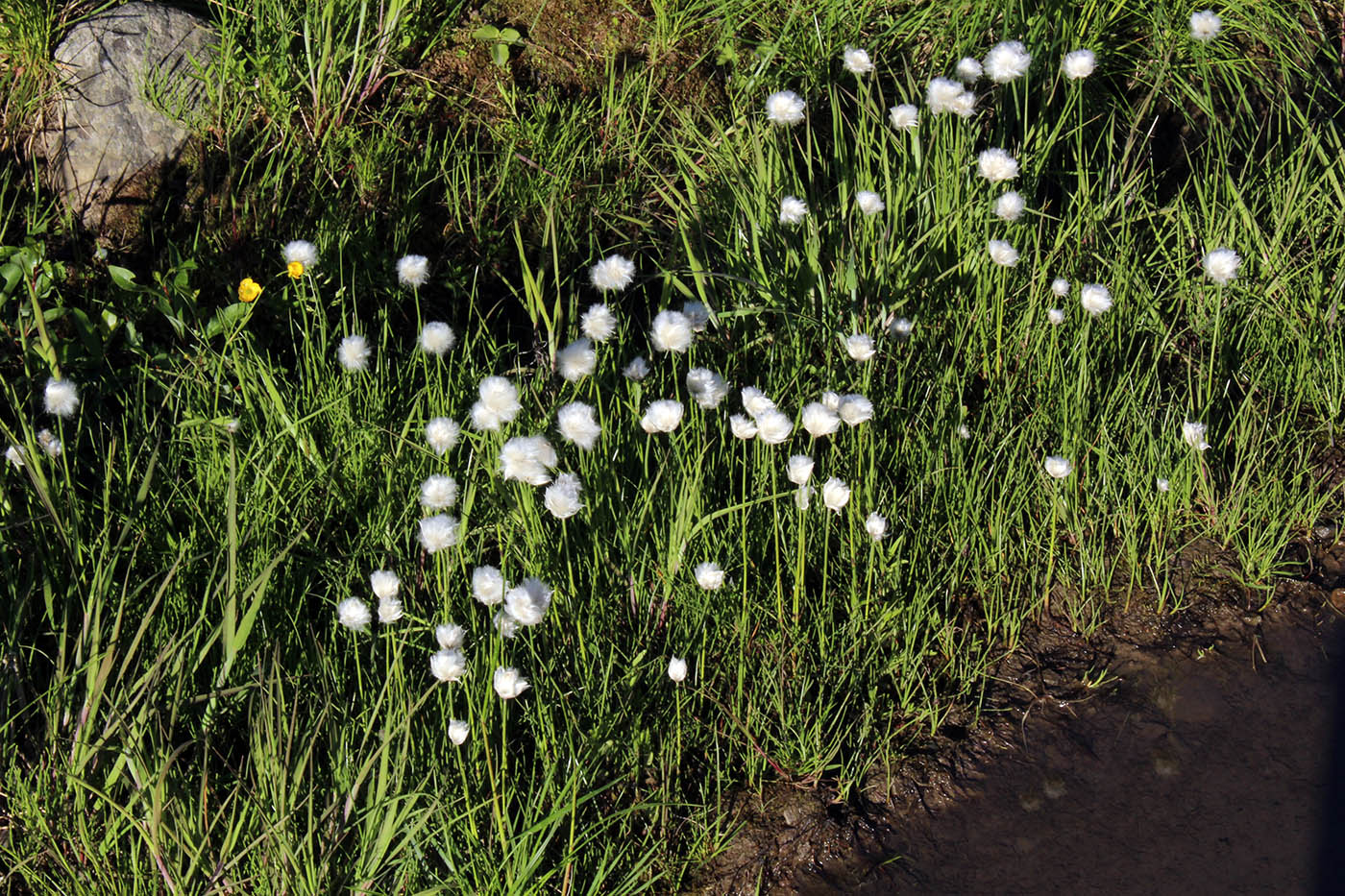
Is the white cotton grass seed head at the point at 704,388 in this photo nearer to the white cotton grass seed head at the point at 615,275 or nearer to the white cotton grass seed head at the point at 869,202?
the white cotton grass seed head at the point at 615,275

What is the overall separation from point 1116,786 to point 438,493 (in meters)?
1.21

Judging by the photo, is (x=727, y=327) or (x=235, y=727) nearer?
(x=235, y=727)

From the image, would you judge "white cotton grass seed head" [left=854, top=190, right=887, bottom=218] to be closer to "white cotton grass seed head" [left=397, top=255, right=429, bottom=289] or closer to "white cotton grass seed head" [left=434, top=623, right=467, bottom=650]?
"white cotton grass seed head" [left=397, top=255, right=429, bottom=289]

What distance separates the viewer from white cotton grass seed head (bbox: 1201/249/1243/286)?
97.3 inches

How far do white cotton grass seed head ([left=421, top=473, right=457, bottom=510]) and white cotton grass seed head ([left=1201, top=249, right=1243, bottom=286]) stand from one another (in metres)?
1.68

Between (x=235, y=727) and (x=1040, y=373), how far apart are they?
168 centimetres

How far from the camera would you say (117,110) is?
9.82ft

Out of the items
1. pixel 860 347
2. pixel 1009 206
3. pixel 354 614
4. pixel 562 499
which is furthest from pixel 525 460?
pixel 1009 206

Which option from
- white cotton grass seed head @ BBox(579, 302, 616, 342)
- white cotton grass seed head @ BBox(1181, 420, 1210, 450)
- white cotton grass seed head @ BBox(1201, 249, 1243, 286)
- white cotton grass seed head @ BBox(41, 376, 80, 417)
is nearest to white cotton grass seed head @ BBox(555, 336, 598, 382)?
white cotton grass seed head @ BBox(579, 302, 616, 342)

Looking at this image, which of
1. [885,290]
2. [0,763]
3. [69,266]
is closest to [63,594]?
[0,763]

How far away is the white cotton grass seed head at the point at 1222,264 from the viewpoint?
2471mm

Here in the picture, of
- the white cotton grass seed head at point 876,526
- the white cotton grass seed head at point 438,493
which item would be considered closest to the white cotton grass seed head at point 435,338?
the white cotton grass seed head at point 438,493

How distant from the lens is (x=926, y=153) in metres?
2.63

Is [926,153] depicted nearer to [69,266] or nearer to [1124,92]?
[1124,92]
